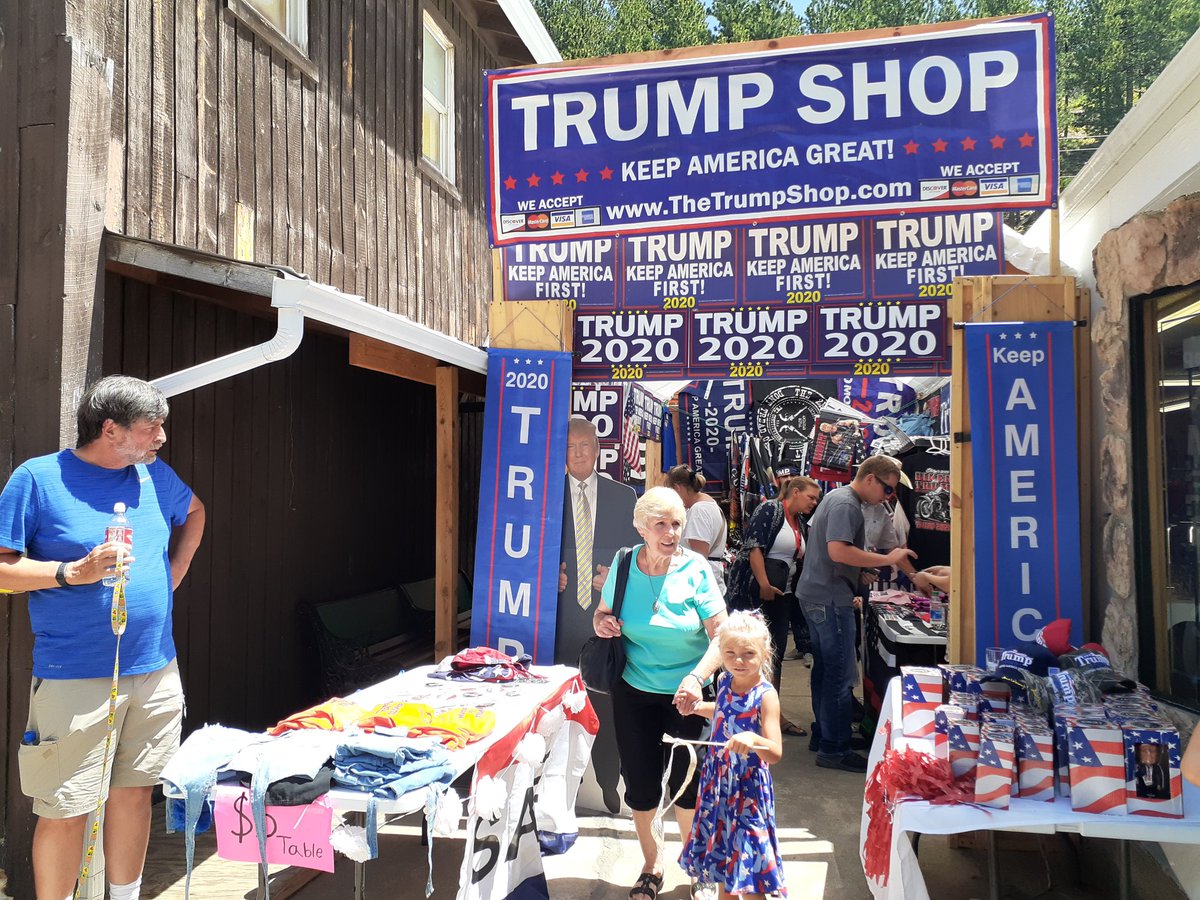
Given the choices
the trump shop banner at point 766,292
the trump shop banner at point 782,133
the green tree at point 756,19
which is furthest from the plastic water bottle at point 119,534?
the green tree at point 756,19

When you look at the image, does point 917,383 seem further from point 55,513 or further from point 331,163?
point 55,513

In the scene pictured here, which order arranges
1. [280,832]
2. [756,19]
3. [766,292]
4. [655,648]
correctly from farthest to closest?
[756,19]
[766,292]
[655,648]
[280,832]

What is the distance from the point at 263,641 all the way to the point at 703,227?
378 centimetres

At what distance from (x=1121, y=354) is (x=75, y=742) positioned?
14.8 feet

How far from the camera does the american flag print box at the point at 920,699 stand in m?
3.72

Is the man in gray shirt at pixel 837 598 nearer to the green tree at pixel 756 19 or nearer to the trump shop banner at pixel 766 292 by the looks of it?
the trump shop banner at pixel 766 292

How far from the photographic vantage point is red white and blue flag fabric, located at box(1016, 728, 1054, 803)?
126 inches

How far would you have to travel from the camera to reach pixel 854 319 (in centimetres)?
521

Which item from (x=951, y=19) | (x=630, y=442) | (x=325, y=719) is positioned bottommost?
(x=325, y=719)

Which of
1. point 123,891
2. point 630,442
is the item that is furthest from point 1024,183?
point 123,891

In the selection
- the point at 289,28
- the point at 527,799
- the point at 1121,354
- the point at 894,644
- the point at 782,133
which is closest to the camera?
the point at 527,799

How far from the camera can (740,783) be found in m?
3.40

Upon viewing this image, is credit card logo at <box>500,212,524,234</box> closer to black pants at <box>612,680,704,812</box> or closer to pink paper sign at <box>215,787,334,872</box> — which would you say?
black pants at <box>612,680,704,812</box>

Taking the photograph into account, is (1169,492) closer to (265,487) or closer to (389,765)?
→ (389,765)
